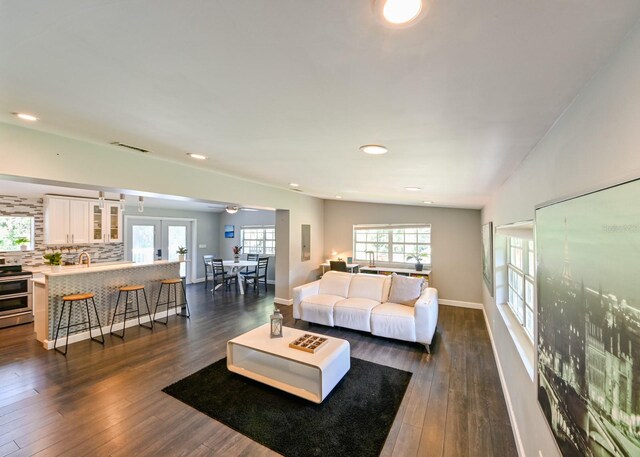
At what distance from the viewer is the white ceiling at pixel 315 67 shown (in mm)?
696

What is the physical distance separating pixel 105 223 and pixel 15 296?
1.96m

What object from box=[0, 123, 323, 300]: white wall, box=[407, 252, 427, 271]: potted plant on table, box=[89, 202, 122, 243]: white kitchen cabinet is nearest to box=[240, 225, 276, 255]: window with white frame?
box=[89, 202, 122, 243]: white kitchen cabinet

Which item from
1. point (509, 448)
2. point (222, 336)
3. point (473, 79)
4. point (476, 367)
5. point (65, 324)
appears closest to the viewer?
point (473, 79)

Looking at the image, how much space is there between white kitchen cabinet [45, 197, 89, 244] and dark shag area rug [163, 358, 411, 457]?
449 cm

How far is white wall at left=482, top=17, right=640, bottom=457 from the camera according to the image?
65 centimetres

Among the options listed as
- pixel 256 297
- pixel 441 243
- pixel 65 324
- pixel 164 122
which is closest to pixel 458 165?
pixel 164 122

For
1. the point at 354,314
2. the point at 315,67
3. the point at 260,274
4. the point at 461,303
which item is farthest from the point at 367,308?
the point at 260,274

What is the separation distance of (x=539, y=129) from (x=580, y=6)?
896mm

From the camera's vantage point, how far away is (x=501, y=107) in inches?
44.2

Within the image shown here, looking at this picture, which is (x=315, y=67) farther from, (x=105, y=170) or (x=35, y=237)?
(x=35, y=237)

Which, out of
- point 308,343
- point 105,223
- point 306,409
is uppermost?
point 105,223

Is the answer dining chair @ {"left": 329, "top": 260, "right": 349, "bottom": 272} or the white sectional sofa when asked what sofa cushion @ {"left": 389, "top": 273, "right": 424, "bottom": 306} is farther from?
dining chair @ {"left": 329, "top": 260, "right": 349, "bottom": 272}

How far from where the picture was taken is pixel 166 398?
8.52 ft

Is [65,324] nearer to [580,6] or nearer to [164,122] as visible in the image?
[164,122]
